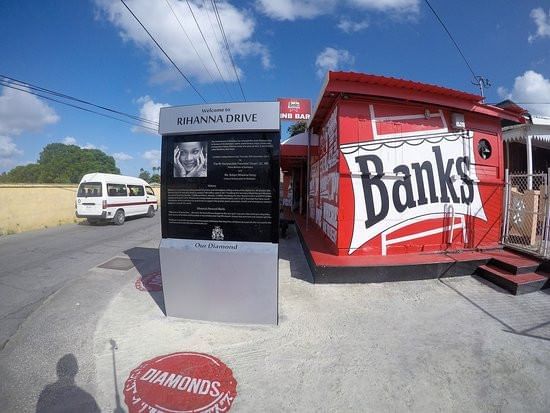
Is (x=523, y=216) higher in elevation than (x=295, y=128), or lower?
lower

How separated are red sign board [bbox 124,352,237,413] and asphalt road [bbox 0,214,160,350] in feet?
6.96

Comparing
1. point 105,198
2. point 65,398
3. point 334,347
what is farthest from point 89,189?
point 334,347

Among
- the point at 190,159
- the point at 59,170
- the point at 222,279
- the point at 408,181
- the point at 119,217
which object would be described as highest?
the point at 59,170

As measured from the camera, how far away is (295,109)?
15.8 m

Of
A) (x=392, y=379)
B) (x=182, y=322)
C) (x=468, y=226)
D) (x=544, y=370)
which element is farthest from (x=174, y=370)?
(x=468, y=226)

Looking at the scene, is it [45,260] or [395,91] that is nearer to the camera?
[395,91]

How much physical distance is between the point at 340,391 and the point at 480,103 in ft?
21.6

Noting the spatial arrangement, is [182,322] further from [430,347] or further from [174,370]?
[430,347]

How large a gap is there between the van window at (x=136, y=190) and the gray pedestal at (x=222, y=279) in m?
13.7

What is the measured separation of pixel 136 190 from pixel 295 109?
9802mm

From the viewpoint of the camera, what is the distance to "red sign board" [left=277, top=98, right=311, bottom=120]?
15.5m

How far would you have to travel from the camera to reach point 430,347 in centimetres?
343

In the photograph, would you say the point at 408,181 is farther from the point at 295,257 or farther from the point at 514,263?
the point at 295,257

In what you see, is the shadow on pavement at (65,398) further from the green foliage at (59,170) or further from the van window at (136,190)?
the green foliage at (59,170)
